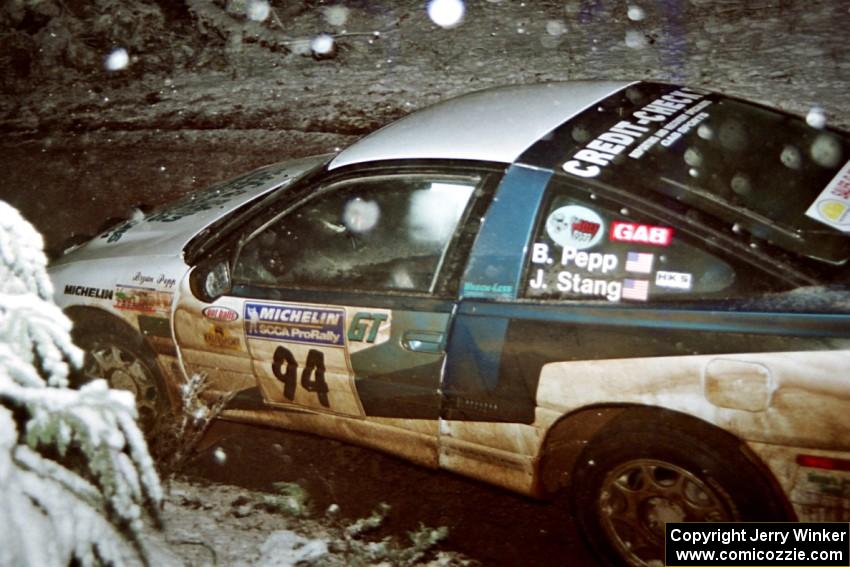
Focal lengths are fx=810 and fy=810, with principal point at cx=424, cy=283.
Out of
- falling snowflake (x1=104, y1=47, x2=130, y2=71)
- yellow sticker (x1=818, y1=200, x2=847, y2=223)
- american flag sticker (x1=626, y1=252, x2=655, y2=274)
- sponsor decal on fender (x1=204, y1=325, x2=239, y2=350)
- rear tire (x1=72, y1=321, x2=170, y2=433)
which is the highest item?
falling snowflake (x1=104, y1=47, x2=130, y2=71)

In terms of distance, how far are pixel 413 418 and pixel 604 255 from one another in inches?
37.6

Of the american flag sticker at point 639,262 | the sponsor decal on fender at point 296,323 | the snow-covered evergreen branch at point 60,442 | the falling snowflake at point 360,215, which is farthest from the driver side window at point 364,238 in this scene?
the snow-covered evergreen branch at point 60,442

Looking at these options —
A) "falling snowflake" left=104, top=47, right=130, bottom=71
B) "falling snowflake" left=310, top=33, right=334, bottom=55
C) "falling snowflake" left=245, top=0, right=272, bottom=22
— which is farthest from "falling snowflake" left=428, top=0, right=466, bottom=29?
"falling snowflake" left=104, top=47, right=130, bottom=71

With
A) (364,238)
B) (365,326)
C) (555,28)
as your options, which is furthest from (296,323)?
(555,28)

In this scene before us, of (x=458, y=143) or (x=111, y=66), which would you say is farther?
(x=111, y=66)

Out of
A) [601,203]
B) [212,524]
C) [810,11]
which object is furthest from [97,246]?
[810,11]

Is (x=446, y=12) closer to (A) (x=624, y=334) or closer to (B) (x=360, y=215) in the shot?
(B) (x=360, y=215)

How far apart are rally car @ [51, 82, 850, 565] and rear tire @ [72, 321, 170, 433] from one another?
2cm

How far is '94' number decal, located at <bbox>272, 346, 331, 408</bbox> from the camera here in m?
3.19

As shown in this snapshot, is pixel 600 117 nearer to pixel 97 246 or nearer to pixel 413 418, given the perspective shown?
pixel 413 418

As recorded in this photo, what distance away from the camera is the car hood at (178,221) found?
152 inches

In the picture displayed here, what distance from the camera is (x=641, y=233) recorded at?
2639mm

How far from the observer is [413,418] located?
3.06 metres

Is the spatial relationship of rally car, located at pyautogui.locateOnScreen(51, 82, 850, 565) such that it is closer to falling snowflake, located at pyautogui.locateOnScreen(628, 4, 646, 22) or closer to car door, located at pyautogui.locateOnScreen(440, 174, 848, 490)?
car door, located at pyautogui.locateOnScreen(440, 174, 848, 490)
